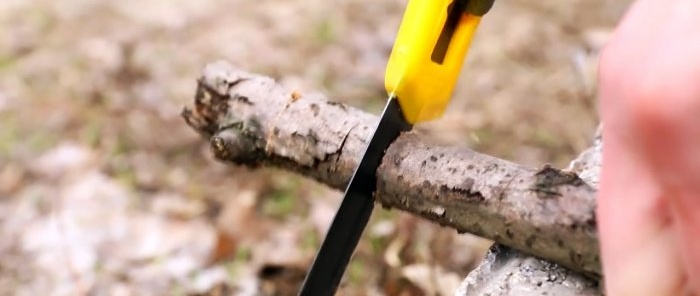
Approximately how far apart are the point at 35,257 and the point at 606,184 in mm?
1271

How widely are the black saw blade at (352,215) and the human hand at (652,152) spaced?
32 centimetres

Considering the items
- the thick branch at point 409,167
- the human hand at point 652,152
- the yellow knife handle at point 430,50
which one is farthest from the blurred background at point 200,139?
the human hand at point 652,152

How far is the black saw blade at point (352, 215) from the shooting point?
40.9 inches

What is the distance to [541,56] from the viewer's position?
2.33 meters

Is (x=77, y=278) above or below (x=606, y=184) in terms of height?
above

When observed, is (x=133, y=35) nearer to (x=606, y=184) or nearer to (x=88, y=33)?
(x=88, y=33)

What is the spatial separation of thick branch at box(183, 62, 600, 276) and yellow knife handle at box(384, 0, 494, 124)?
73 millimetres

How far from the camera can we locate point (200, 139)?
6.57ft

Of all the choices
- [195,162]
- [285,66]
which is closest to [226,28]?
[285,66]

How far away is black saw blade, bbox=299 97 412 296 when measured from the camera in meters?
1.04

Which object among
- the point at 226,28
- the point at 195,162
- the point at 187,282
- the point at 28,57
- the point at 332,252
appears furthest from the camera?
the point at 226,28

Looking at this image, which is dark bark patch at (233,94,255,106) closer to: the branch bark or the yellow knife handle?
the yellow knife handle

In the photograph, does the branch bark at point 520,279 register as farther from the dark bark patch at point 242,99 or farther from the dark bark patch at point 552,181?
the dark bark patch at point 242,99

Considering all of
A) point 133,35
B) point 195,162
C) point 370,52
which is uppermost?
point 133,35
